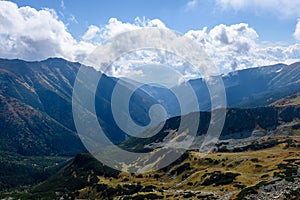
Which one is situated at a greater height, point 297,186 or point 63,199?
point 297,186

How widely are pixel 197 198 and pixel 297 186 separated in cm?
3575

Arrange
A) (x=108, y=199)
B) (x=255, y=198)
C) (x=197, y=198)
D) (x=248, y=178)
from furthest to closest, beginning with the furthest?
(x=108, y=199), (x=248, y=178), (x=197, y=198), (x=255, y=198)

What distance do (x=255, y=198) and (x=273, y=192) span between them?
6.76 metres

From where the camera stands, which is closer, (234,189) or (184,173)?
(234,189)

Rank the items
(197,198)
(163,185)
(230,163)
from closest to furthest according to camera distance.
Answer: (197,198)
(163,185)
(230,163)

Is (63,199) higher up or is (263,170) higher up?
(263,170)

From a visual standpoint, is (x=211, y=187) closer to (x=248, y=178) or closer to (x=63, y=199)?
(x=248, y=178)

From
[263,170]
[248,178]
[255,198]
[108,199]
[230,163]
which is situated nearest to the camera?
[255,198]

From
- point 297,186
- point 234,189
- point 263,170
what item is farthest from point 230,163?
point 297,186

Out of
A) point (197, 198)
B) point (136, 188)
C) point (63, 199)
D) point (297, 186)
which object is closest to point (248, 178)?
point (197, 198)

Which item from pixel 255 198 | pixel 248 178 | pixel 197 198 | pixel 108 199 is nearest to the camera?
pixel 255 198

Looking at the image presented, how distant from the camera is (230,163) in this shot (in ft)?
628

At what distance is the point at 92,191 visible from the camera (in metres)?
196

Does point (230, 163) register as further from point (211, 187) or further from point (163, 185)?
point (211, 187)
